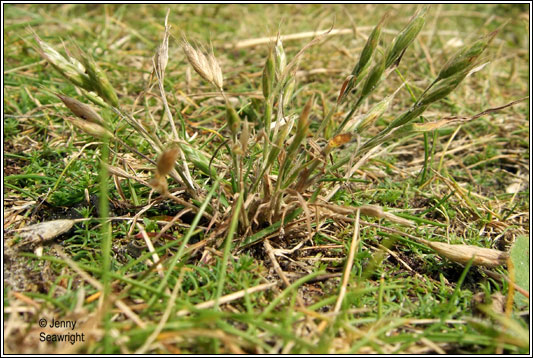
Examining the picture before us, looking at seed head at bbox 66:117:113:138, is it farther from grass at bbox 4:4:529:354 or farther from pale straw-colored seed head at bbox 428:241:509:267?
pale straw-colored seed head at bbox 428:241:509:267

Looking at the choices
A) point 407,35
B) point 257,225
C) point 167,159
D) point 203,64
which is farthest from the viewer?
point 257,225

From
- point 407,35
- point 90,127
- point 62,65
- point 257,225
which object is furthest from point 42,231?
point 407,35

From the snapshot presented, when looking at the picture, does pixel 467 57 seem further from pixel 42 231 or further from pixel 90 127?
pixel 42 231

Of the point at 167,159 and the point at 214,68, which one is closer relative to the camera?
the point at 167,159

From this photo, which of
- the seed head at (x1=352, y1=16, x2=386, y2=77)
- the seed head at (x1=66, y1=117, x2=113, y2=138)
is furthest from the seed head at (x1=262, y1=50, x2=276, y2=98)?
the seed head at (x1=66, y1=117, x2=113, y2=138)

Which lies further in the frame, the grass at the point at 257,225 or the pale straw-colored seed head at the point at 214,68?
the pale straw-colored seed head at the point at 214,68

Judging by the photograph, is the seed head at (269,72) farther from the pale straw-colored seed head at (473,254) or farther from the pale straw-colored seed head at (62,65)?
the pale straw-colored seed head at (473,254)

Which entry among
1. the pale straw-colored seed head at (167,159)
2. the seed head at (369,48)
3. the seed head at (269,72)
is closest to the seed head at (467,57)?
the seed head at (369,48)

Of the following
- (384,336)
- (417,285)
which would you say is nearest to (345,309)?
(384,336)
